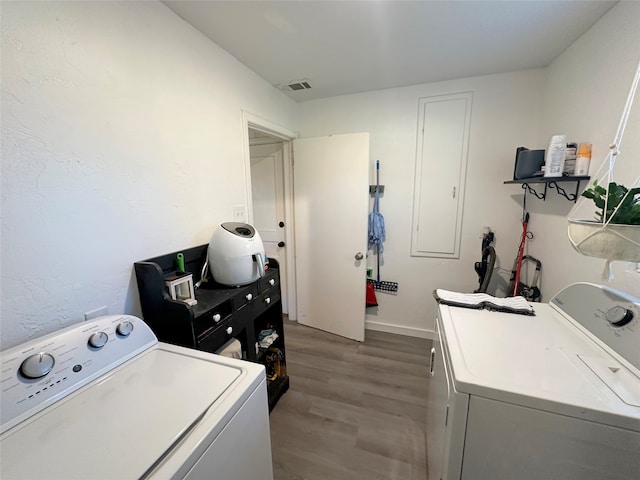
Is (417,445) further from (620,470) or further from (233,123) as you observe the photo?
(233,123)

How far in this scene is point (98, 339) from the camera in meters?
0.87

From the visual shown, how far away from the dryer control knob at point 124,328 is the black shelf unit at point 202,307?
0.55ft

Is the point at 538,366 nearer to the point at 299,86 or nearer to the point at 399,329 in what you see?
the point at 399,329

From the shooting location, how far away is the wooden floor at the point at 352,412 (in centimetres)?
140

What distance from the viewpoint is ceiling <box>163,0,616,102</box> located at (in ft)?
4.23

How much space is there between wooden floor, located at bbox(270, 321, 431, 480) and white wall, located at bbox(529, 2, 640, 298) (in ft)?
4.15

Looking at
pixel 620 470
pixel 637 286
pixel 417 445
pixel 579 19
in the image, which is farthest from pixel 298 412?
pixel 579 19

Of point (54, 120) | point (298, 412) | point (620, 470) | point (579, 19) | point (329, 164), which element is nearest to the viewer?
point (620, 470)

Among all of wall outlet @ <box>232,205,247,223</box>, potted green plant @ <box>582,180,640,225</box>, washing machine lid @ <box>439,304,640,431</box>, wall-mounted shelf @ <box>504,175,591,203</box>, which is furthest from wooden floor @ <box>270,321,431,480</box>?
wall-mounted shelf @ <box>504,175,591,203</box>

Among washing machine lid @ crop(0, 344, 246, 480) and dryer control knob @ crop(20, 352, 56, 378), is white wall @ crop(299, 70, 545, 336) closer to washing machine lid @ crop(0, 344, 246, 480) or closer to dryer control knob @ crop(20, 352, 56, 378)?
washing machine lid @ crop(0, 344, 246, 480)

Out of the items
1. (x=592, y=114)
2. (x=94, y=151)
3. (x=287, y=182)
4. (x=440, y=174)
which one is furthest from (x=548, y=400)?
(x=287, y=182)

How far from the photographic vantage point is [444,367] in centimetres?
102

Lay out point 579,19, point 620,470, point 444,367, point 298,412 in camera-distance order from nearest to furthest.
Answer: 1. point 620,470
2. point 444,367
3. point 579,19
4. point 298,412

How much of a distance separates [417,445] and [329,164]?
2.22 meters
